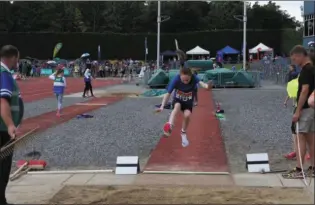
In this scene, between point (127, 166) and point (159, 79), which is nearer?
point (127, 166)

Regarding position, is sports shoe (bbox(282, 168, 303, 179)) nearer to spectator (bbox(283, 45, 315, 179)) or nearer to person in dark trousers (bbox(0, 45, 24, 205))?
spectator (bbox(283, 45, 315, 179))

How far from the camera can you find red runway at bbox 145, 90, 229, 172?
8.79 metres

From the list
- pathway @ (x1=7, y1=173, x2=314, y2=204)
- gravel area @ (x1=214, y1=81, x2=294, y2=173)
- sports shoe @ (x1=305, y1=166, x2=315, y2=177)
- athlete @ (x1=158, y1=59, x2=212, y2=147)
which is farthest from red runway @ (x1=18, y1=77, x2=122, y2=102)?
→ sports shoe @ (x1=305, y1=166, x2=315, y2=177)

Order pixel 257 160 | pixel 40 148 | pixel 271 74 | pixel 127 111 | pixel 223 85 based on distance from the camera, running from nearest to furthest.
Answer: pixel 257 160, pixel 40 148, pixel 127 111, pixel 223 85, pixel 271 74

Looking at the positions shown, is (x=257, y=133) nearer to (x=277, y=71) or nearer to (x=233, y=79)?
(x=233, y=79)

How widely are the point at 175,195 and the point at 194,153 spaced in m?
3.49

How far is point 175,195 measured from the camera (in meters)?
6.66

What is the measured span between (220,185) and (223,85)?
2618cm

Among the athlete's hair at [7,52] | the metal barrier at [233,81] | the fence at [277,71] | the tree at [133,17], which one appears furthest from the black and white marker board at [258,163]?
the tree at [133,17]

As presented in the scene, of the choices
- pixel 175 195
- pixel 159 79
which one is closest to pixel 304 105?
pixel 175 195

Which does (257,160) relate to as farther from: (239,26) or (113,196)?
(239,26)

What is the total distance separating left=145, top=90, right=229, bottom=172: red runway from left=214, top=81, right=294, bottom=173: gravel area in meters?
0.23

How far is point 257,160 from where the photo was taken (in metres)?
8.34

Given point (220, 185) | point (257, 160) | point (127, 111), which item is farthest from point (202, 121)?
point (220, 185)
